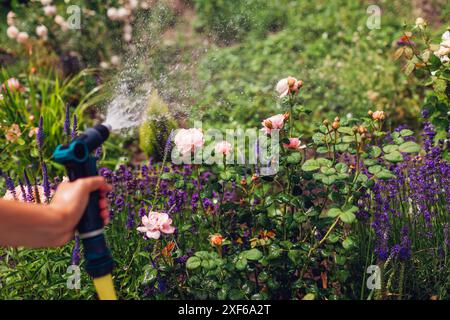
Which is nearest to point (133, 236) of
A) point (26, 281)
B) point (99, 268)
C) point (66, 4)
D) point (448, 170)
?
point (26, 281)

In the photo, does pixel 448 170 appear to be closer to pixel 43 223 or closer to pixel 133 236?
pixel 133 236

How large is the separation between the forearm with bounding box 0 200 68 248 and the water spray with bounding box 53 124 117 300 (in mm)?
90

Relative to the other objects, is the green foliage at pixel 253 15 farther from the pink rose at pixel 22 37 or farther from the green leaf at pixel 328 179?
the green leaf at pixel 328 179

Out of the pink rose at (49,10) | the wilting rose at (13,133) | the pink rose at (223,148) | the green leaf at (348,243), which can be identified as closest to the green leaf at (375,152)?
the green leaf at (348,243)

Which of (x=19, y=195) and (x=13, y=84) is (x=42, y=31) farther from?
(x=19, y=195)

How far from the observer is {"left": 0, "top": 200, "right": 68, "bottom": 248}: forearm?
1.59 m

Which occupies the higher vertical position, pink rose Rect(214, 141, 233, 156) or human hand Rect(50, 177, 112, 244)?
pink rose Rect(214, 141, 233, 156)

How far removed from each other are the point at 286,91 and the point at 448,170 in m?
0.86

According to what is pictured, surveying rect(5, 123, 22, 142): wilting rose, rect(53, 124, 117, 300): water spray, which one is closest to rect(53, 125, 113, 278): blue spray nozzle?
rect(53, 124, 117, 300): water spray

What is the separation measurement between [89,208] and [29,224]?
6.5 inches

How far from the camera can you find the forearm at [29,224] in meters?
1.59

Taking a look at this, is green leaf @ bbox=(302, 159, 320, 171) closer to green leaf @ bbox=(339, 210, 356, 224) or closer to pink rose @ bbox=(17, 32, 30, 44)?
green leaf @ bbox=(339, 210, 356, 224)

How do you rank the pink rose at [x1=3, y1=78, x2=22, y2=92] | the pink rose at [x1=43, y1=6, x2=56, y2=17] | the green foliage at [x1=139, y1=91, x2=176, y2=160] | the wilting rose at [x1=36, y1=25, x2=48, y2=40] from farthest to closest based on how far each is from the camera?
the pink rose at [x1=43, y1=6, x2=56, y2=17], the wilting rose at [x1=36, y1=25, x2=48, y2=40], the pink rose at [x1=3, y1=78, x2=22, y2=92], the green foliage at [x1=139, y1=91, x2=176, y2=160]
